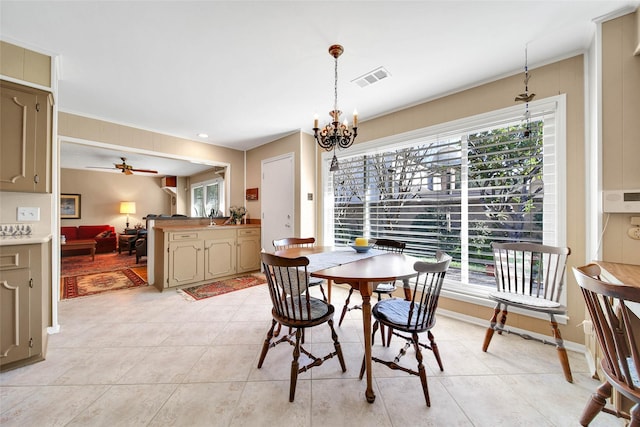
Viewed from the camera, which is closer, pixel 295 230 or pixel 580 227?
pixel 580 227

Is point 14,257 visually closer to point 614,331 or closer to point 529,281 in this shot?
point 614,331

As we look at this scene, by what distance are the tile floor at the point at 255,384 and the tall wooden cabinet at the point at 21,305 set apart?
4.8 inches

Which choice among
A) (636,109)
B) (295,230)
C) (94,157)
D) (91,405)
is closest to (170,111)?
(295,230)

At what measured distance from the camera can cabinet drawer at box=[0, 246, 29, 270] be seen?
168cm

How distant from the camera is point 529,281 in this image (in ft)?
6.71

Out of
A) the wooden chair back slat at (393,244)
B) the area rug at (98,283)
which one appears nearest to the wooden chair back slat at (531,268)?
the wooden chair back slat at (393,244)

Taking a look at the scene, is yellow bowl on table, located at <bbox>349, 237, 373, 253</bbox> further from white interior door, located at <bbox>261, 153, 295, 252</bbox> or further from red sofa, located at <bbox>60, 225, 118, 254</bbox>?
red sofa, located at <bbox>60, 225, 118, 254</bbox>

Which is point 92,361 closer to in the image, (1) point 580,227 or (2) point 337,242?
(2) point 337,242

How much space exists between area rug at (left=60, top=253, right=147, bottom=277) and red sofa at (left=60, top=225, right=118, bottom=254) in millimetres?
293

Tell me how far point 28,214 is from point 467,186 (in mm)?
4124

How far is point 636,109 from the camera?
5.25 ft

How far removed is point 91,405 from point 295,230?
108 inches

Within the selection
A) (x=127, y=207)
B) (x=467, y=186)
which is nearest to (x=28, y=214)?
(x=467, y=186)

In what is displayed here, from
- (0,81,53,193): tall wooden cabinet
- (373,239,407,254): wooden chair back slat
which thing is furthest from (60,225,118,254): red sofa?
(373,239,407,254): wooden chair back slat
